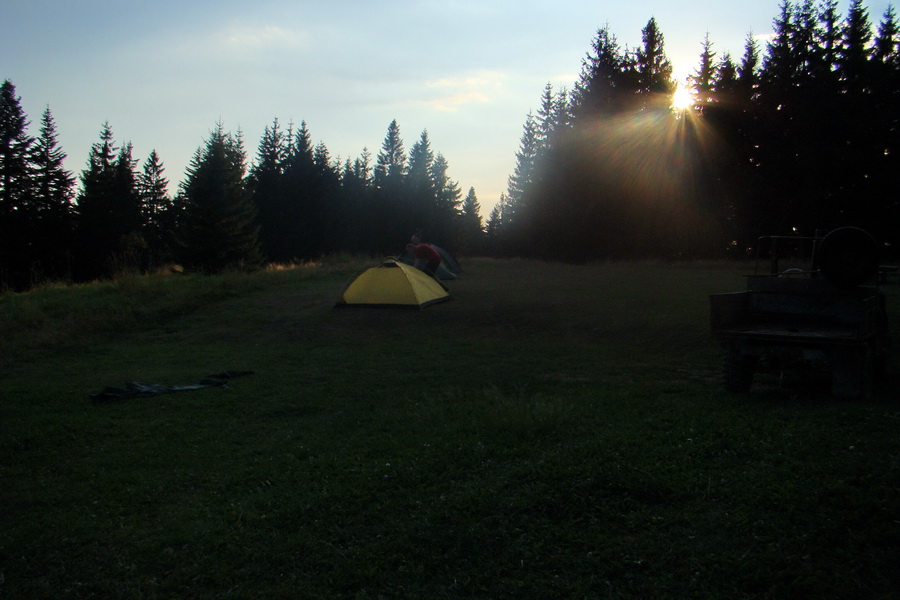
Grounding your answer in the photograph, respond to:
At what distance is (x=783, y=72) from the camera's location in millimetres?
28438

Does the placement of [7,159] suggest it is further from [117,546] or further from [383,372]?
[117,546]

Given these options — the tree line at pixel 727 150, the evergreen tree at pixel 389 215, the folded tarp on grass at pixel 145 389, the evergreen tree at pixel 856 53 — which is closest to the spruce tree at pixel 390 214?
the evergreen tree at pixel 389 215

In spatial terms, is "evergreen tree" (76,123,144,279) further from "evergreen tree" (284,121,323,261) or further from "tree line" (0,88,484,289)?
"evergreen tree" (284,121,323,261)

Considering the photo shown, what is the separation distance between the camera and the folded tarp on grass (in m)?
7.93

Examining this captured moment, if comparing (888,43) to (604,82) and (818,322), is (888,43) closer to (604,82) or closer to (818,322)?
(604,82)

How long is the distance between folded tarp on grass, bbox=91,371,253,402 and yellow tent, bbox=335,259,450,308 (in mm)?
7023

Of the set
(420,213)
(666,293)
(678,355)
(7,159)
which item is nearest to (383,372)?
(678,355)

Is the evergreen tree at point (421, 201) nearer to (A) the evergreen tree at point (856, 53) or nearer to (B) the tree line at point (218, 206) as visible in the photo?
(B) the tree line at point (218, 206)

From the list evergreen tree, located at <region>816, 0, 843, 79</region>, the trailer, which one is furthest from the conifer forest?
the trailer

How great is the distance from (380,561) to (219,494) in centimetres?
173

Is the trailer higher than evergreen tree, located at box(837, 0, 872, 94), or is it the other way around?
evergreen tree, located at box(837, 0, 872, 94)

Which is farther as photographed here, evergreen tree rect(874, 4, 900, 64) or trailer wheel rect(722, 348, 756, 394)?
evergreen tree rect(874, 4, 900, 64)

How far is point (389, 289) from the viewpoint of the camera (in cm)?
1605

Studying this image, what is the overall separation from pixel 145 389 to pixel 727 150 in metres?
32.2
